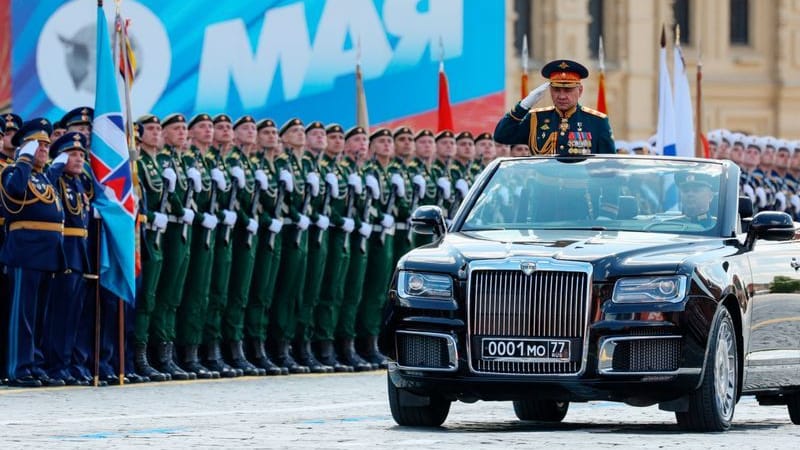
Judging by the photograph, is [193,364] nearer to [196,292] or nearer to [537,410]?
[196,292]

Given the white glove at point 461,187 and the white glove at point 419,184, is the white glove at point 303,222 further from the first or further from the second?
the white glove at point 461,187

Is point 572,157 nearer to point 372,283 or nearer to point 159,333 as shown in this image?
point 159,333

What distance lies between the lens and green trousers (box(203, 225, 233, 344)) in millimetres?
19906

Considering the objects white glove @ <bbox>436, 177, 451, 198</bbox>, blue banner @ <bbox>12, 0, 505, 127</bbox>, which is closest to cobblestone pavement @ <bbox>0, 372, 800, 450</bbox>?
white glove @ <bbox>436, 177, 451, 198</bbox>

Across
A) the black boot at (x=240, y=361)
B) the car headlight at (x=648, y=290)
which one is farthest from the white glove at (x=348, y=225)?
the car headlight at (x=648, y=290)

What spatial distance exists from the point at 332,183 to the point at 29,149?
363 centimetres

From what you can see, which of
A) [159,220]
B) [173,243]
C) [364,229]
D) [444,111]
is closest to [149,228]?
[159,220]

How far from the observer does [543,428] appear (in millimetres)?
14062

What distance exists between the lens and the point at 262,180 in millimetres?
20078

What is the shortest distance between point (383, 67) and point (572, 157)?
534 inches

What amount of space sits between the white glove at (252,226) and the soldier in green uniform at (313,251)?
0.86 metres

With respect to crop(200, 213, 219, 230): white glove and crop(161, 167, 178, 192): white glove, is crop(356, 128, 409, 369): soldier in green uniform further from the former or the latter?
crop(161, 167, 178, 192): white glove

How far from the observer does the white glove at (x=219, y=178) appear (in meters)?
19.5

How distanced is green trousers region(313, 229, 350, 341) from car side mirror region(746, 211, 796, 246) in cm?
750
